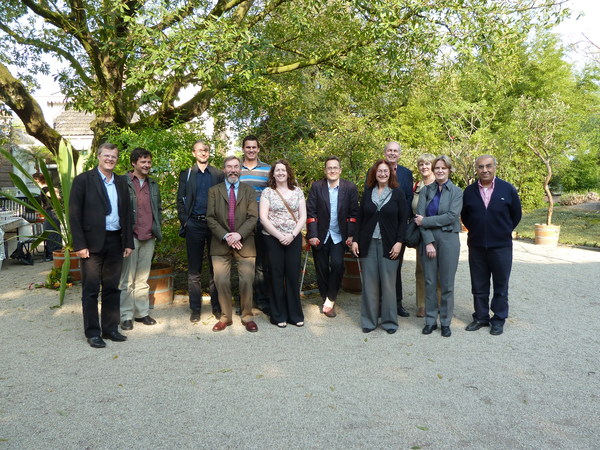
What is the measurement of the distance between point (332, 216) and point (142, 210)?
2165 millimetres

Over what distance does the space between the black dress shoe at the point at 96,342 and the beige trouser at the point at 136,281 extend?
61cm

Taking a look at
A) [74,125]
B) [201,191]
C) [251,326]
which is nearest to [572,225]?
[251,326]

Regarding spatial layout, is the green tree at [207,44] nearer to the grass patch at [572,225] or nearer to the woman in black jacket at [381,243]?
the woman in black jacket at [381,243]

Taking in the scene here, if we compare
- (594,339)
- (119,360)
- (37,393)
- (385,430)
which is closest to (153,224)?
(119,360)

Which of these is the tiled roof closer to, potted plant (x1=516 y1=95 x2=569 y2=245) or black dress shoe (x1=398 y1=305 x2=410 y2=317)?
potted plant (x1=516 y1=95 x2=569 y2=245)

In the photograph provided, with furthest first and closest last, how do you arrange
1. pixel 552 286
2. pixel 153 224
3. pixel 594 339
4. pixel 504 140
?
1. pixel 504 140
2. pixel 552 286
3. pixel 153 224
4. pixel 594 339

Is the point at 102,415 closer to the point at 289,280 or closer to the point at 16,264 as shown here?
the point at 289,280

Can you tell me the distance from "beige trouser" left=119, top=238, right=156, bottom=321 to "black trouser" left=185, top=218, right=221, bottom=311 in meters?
0.44

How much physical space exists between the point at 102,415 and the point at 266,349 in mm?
1745

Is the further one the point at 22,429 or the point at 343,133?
the point at 343,133

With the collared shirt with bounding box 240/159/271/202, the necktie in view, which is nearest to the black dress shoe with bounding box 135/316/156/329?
the necktie

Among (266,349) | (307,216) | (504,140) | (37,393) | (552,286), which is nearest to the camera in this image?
(37,393)

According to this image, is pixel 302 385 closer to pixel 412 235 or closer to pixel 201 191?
pixel 412 235

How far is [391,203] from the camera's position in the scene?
5.31m
